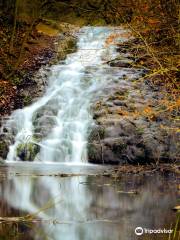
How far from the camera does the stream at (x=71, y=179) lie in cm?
612

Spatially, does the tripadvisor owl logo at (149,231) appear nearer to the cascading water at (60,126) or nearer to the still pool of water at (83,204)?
the still pool of water at (83,204)

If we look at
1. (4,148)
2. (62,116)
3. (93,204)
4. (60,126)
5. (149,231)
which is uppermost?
(62,116)

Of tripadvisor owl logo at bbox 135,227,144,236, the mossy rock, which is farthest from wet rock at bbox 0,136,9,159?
tripadvisor owl logo at bbox 135,227,144,236

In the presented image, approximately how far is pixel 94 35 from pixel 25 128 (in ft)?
27.2

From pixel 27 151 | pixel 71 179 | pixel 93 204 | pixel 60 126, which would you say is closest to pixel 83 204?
pixel 93 204

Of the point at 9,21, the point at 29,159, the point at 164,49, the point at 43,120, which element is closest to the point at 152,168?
the point at 164,49

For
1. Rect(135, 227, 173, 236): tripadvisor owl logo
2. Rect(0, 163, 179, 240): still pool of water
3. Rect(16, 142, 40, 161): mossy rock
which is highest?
Rect(16, 142, 40, 161): mossy rock

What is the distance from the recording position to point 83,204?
7.41 metres

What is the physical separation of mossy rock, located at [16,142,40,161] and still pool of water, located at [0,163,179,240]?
264 centimetres

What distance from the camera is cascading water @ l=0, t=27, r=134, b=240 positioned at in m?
8.34

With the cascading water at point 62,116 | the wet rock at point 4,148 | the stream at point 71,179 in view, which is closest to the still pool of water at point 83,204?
the stream at point 71,179

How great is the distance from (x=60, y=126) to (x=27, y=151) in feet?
4.30

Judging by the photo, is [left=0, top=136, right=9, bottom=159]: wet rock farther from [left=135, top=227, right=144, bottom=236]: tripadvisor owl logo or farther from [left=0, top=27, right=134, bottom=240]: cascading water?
[left=135, top=227, right=144, bottom=236]: tripadvisor owl logo

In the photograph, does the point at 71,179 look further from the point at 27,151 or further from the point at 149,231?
the point at 149,231
